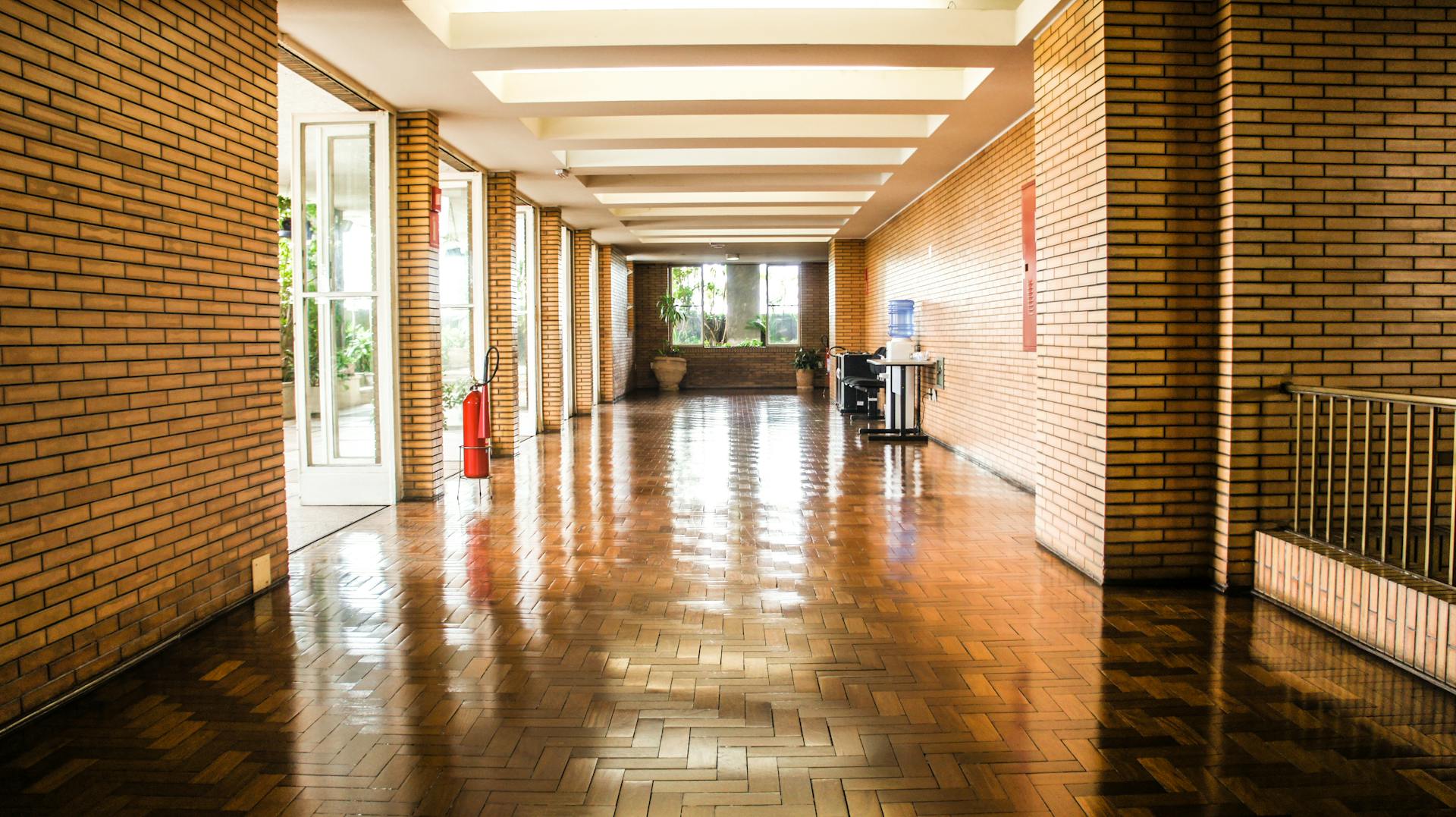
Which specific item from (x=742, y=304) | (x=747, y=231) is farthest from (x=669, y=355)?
(x=747, y=231)

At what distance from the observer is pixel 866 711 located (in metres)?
3.19

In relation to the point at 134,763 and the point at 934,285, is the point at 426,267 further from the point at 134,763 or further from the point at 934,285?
the point at 934,285

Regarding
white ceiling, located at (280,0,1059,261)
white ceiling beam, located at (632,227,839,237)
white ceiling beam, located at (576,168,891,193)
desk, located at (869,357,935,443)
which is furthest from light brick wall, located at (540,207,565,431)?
desk, located at (869,357,935,443)

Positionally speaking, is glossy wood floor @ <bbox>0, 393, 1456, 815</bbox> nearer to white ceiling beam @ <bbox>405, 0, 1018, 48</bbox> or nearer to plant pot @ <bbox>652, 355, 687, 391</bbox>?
white ceiling beam @ <bbox>405, 0, 1018, 48</bbox>

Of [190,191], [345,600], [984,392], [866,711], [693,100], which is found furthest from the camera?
[984,392]

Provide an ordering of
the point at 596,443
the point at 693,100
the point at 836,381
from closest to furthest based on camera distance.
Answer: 1. the point at 693,100
2. the point at 596,443
3. the point at 836,381

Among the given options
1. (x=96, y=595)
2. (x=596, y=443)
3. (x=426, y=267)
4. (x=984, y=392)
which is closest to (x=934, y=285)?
(x=984, y=392)

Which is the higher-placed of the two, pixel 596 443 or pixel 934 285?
pixel 934 285

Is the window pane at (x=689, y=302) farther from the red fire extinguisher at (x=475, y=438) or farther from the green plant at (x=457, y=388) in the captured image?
the red fire extinguisher at (x=475, y=438)

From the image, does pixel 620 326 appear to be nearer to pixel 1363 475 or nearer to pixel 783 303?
pixel 783 303

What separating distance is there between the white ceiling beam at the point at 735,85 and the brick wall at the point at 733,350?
53.3ft

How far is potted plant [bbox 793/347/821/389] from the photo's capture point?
70.9 feet

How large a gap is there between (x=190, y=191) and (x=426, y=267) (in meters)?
3.25

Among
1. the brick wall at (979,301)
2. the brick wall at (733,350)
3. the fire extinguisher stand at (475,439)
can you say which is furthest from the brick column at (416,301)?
the brick wall at (733,350)
